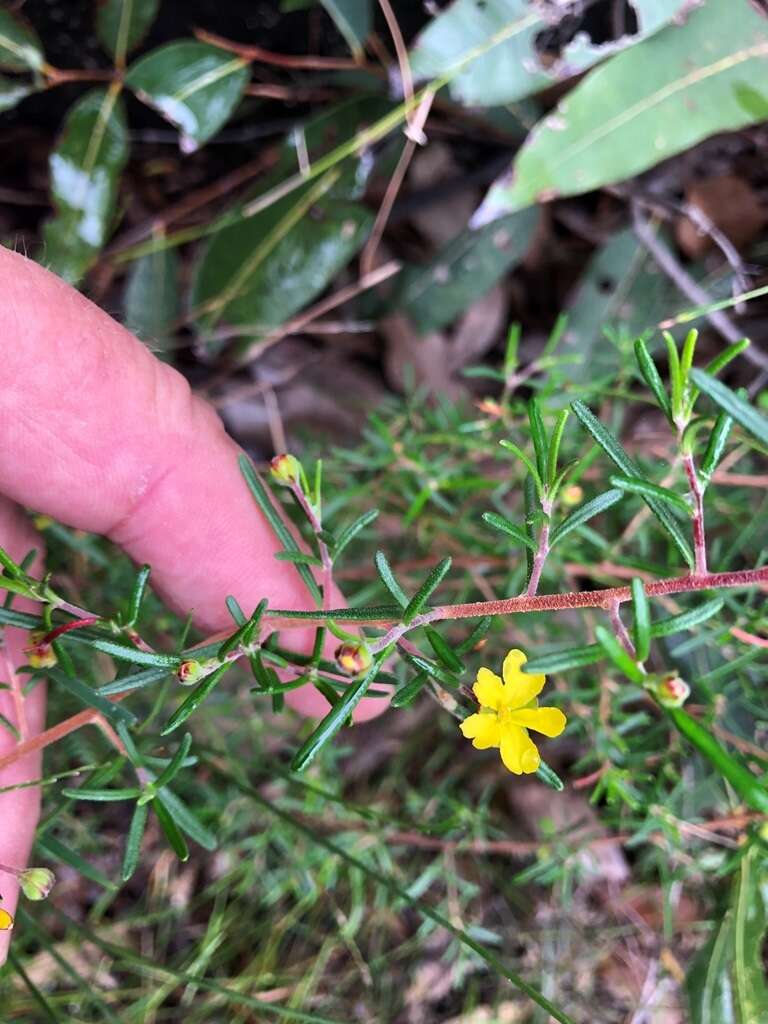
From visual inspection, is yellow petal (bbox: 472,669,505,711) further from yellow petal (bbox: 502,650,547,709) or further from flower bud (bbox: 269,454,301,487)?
flower bud (bbox: 269,454,301,487)

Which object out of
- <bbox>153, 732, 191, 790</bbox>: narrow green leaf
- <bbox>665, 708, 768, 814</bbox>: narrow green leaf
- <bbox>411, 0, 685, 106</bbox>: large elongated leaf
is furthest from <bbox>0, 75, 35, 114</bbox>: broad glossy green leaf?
<bbox>665, 708, 768, 814</bbox>: narrow green leaf

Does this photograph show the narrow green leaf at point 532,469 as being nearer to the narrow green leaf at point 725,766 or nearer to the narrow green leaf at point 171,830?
the narrow green leaf at point 725,766

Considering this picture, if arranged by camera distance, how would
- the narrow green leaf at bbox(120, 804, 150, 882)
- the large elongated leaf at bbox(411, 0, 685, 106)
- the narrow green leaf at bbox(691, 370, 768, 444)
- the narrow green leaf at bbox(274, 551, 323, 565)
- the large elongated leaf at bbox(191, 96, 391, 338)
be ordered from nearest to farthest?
1. the narrow green leaf at bbox(691, 370, 768, 444)
2. the narrow green leaf at bbox(120, 804, 150, 882)
3. the narrow green leaf at bbox(274, 551, 323, 565)
4. the large elongated leaf at bbox(411, 0, 685, 106)
5. the large elongated leaf at bbox(191, 96, 391, 338)

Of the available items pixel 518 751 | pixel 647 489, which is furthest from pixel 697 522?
pixel 518 751

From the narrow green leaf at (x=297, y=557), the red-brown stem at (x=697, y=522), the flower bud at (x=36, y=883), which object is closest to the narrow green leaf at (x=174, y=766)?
the flower bud at (x=36, y=883)

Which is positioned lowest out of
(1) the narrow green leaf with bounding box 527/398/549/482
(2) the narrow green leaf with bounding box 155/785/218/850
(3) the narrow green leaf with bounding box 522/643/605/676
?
(2) the narrow green leaf with bounding box 155/785/218/850

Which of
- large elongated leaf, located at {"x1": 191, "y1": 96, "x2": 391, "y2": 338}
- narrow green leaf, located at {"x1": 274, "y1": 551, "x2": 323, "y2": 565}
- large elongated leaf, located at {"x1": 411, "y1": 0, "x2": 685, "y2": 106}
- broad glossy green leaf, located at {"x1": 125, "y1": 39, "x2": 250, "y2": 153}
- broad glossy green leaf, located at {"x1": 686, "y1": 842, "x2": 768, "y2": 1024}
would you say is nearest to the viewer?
narrow green leaf, located at {"x1": 274, "y1": 551, "x2": 323, "y2": 565}

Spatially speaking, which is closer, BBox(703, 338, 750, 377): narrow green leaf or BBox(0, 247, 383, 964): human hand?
BBox(703, 338, 750, 377): narrow green leaf
